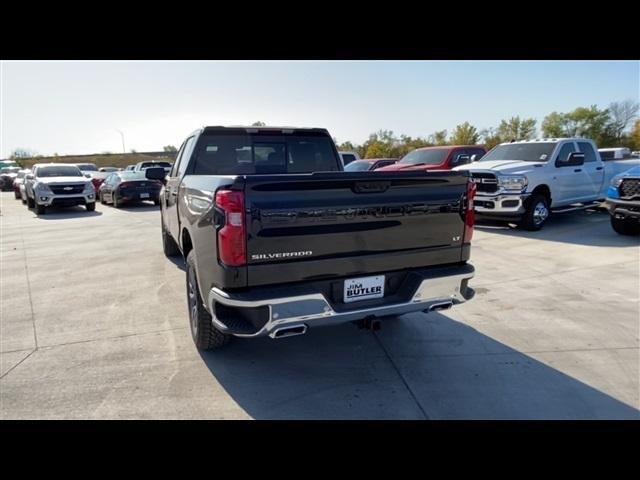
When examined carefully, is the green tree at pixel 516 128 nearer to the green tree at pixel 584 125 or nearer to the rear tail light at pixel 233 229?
the green tree at pixel 584 125

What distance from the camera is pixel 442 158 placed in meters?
12.3

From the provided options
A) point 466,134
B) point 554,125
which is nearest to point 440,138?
point 466,134

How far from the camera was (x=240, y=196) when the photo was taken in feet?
8.47

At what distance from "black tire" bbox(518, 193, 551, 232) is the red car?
3267 mm

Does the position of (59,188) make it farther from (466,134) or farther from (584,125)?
(584,125)

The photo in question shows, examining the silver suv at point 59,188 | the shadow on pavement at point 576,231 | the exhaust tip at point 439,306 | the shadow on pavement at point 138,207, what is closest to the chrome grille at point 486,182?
the shadow on pavement at point 576,231

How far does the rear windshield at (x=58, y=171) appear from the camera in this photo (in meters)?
15.2

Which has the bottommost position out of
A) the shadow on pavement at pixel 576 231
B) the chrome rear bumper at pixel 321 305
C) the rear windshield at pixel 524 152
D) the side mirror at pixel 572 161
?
the shadow on pavement at pixel 576 231

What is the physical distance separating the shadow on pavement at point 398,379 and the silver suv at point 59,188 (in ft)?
45.4

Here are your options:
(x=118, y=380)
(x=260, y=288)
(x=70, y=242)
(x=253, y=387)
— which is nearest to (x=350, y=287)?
(x=260, y=288)

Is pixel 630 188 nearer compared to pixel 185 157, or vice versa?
pixel 185 157

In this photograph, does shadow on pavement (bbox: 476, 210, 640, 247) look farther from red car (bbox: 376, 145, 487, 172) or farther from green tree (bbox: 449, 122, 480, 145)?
green tree (bbox: 449, 122, 480, 145)

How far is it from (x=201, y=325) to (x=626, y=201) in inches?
338

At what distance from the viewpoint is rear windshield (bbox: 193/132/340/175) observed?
4.52 m
